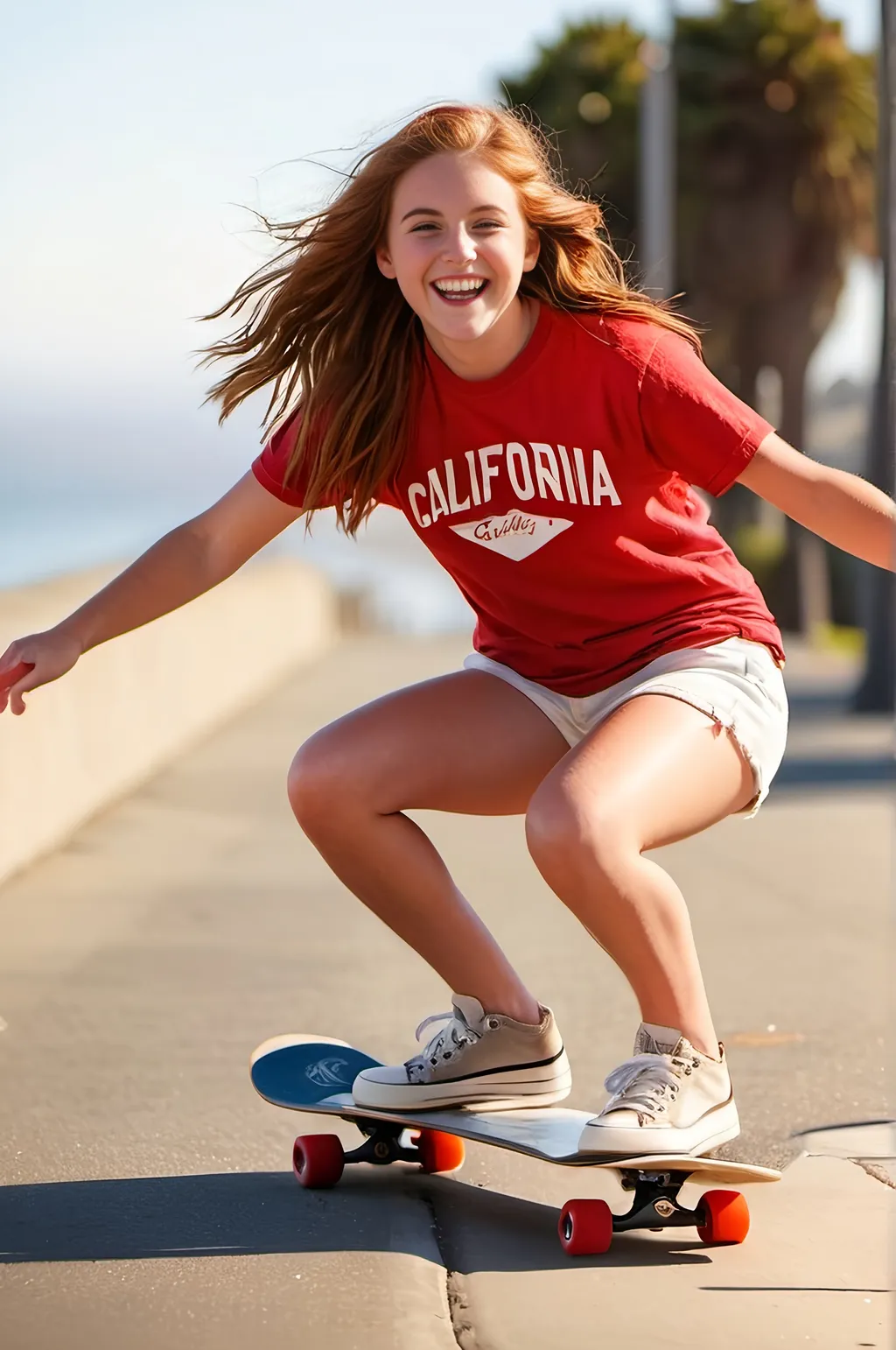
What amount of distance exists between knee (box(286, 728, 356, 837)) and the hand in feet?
1.57

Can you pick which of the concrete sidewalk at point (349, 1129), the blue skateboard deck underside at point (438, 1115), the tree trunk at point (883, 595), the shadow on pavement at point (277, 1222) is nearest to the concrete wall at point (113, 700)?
the concrete sidewalk at point (349, 1129)

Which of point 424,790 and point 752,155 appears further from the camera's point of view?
point 752,155

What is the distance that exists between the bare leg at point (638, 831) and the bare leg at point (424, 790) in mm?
312

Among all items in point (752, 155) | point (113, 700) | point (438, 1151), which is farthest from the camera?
point (752, 155)

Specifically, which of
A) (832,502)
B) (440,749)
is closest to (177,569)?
(440,749)

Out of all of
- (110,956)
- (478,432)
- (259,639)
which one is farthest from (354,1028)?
(259,639)

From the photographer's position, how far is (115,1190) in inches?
143

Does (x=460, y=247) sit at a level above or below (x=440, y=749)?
above

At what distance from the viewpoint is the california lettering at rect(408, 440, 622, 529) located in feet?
11.6

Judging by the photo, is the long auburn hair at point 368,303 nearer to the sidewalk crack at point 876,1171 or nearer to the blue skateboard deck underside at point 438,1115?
the blue skateboard deck underside at point 438,1115

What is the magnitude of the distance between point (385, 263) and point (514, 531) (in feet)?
2.02

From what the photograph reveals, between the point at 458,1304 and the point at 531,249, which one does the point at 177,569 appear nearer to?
the point at 531,249

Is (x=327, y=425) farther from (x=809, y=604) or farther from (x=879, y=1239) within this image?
(x=809, y=604)

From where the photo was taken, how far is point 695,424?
11.3 feet
